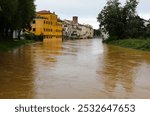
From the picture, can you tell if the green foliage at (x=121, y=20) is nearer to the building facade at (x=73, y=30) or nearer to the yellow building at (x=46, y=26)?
A: the yellow building at (x=46, y=26)

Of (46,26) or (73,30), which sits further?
(73,30)

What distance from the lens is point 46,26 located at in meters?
107

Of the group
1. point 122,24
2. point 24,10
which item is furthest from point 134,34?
point 24,10

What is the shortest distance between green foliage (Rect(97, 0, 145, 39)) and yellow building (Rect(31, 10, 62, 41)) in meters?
18.9

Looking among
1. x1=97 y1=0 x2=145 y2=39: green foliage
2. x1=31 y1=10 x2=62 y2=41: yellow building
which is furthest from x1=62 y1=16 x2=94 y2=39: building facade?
x1=97 y1=0 x2=145 y2=39: green foliage

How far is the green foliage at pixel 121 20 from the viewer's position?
7981cm

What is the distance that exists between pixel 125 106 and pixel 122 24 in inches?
2815

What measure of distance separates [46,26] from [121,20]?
3177 centimetres

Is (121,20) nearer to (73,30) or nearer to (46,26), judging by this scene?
(46,26)

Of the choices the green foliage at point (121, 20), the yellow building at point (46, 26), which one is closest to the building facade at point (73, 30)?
the yellow building at point (46, 26)

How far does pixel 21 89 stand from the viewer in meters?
14.9

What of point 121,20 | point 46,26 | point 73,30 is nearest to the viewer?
point 121,20

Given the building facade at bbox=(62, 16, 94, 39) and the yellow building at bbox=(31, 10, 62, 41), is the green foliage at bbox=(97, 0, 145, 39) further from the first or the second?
the building facade at bbox=(62, 16, 94, 39)

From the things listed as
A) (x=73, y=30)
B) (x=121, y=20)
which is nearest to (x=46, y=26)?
(x=121, y=20)
